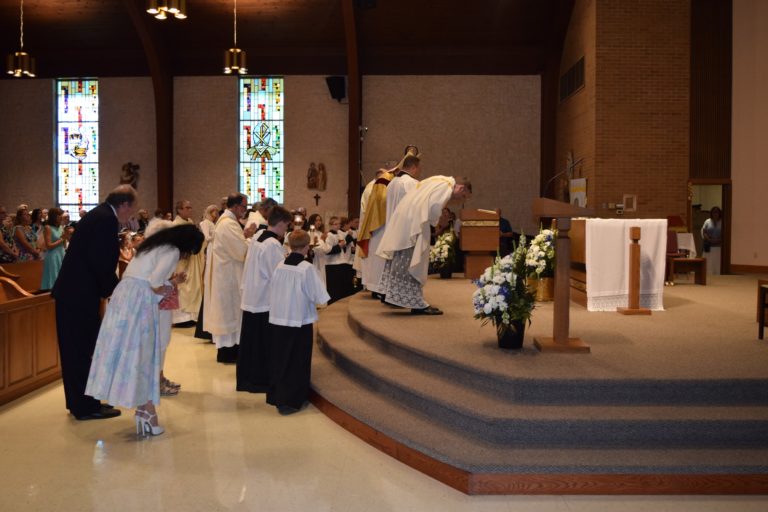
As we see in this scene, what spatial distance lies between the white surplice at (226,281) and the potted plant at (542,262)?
2.74m

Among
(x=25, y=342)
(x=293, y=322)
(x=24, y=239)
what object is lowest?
(x=25, y=342)

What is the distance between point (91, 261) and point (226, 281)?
87.8 inches

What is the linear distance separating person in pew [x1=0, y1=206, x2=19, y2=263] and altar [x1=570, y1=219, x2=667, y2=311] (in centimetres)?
686

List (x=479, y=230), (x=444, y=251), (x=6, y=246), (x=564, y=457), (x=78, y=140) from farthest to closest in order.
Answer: (x=78, y=140) < (x=444, y=251) < (x=479, y=230) < (x=6, y=246) < (x=564, y=457)

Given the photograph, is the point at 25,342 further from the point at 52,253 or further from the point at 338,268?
the point at 338,268

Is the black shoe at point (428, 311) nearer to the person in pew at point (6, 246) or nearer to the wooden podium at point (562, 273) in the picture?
the wooden podium at point (562, 273)

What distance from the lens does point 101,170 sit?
54.7ft

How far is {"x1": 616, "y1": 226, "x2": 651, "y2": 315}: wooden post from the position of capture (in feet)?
23.9

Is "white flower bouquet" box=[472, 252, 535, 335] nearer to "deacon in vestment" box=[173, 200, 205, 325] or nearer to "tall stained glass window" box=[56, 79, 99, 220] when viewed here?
"deacon in vestment" box=[173, 200, 205, 325]

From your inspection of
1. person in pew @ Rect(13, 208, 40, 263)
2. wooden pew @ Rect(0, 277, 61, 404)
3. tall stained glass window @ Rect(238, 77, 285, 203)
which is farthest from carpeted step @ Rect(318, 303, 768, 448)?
tall stained glass window @ Rect(238, 77, 285, 203)

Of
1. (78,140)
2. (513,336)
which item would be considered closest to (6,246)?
(513,336)

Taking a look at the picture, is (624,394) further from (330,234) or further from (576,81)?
(576,81)

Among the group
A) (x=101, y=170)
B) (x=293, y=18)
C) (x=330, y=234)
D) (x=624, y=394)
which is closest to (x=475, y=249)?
(x=330, y=234)

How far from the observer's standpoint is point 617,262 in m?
7.51
